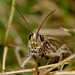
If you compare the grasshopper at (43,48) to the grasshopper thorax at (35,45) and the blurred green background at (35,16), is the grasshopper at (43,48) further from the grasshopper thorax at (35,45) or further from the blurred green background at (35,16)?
the blurred green background at (35,16)

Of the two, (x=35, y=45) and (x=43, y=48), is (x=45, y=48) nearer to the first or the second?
(x=43, y=48)

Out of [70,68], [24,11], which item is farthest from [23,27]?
[70,68]

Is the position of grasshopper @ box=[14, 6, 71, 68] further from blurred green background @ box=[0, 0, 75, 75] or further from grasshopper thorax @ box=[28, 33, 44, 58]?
blurred green background @ box=[0, 0, 75, 75]

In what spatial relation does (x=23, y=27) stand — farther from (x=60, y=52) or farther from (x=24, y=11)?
(x=60, y=52)

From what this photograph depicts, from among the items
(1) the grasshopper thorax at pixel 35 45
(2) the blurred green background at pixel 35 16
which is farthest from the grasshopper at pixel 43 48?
(2) the blurred green background at pixel 35 16

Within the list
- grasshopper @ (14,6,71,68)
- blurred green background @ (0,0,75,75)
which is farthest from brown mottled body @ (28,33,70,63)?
blurred green background @ (0,0,75,75)

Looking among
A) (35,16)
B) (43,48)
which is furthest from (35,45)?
(35,16)

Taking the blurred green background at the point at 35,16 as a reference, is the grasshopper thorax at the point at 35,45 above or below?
below

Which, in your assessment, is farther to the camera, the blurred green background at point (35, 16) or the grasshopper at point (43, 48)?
the blurred green background at point (35, 16)
